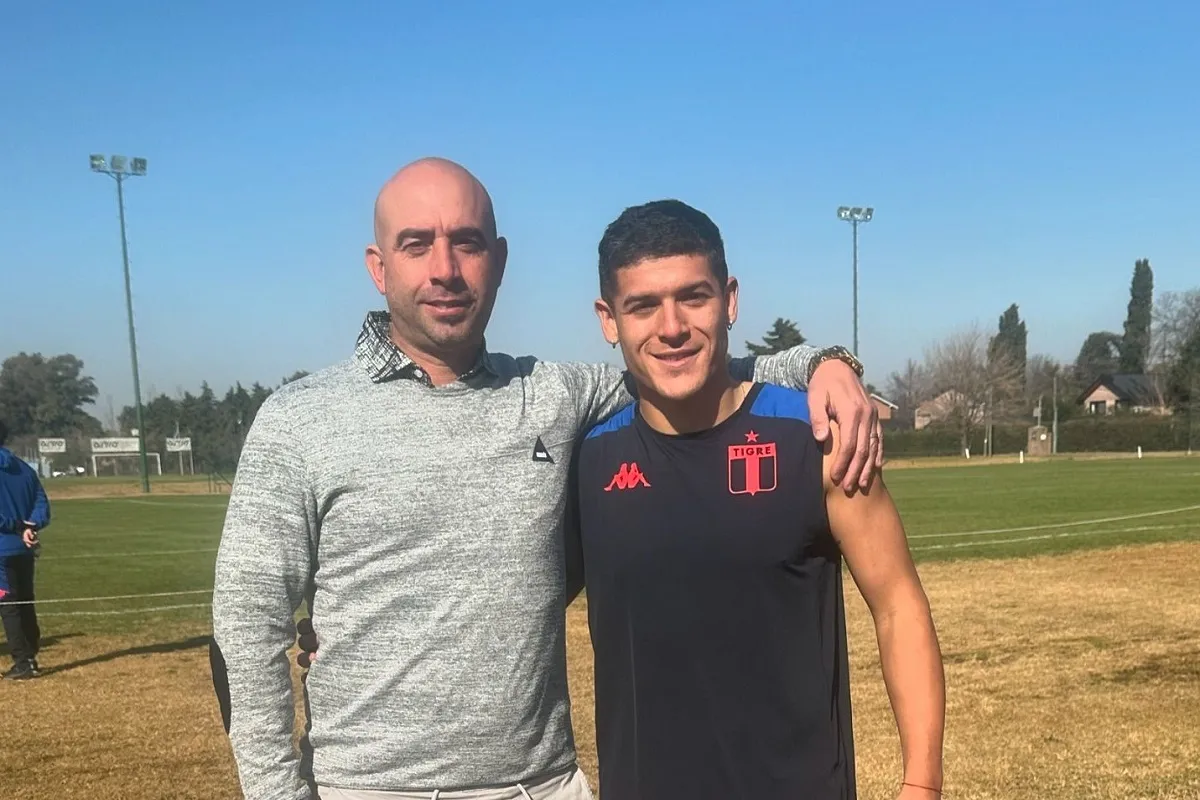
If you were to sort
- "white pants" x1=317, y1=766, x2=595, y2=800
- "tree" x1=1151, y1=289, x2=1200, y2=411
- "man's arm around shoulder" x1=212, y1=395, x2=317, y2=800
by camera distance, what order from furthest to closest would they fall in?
1. "tree" x1=1151, y1=289, x2=1200, y2=411
2. "white pants" x1=317, y1=766, x2=595, y2=800
3. "man's arm around shoulder" x1=212, y1=395, x2=317, y2=800

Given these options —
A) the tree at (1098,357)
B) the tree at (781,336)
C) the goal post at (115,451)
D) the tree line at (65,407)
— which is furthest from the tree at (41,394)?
the tree at (1098,357)

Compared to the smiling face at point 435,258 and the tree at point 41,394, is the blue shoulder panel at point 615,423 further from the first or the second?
the tree at point 41,394

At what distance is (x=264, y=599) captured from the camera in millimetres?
2324

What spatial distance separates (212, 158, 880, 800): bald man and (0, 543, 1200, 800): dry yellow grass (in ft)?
13.5

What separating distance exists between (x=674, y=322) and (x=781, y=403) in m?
0.33

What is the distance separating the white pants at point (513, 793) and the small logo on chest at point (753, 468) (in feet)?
2.61

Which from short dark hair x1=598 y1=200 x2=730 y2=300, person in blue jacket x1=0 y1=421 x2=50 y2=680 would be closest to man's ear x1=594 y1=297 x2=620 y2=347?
short dark hair x1=598 y1=200 x2=730 y2=300

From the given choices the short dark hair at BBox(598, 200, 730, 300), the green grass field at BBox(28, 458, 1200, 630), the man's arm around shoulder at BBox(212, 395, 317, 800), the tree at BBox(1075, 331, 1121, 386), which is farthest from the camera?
the tree at BBox(1075, 331, 1121, 386)

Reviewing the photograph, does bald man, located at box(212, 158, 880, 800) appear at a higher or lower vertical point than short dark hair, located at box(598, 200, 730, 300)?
lower

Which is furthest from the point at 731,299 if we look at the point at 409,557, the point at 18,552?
the point at 18,552

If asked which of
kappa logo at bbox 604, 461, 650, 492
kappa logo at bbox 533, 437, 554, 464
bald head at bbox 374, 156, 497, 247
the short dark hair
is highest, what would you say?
bald head at bbox 374, 156, 497, 247

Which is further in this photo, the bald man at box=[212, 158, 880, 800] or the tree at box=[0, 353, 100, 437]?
the tree at box=[0, 353, 100, 437]

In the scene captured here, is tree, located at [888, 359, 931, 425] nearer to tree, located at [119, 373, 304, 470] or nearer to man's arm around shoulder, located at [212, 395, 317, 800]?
tree, located at [119, 373, 304, 470]

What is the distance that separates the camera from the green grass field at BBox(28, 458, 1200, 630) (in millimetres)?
15617
